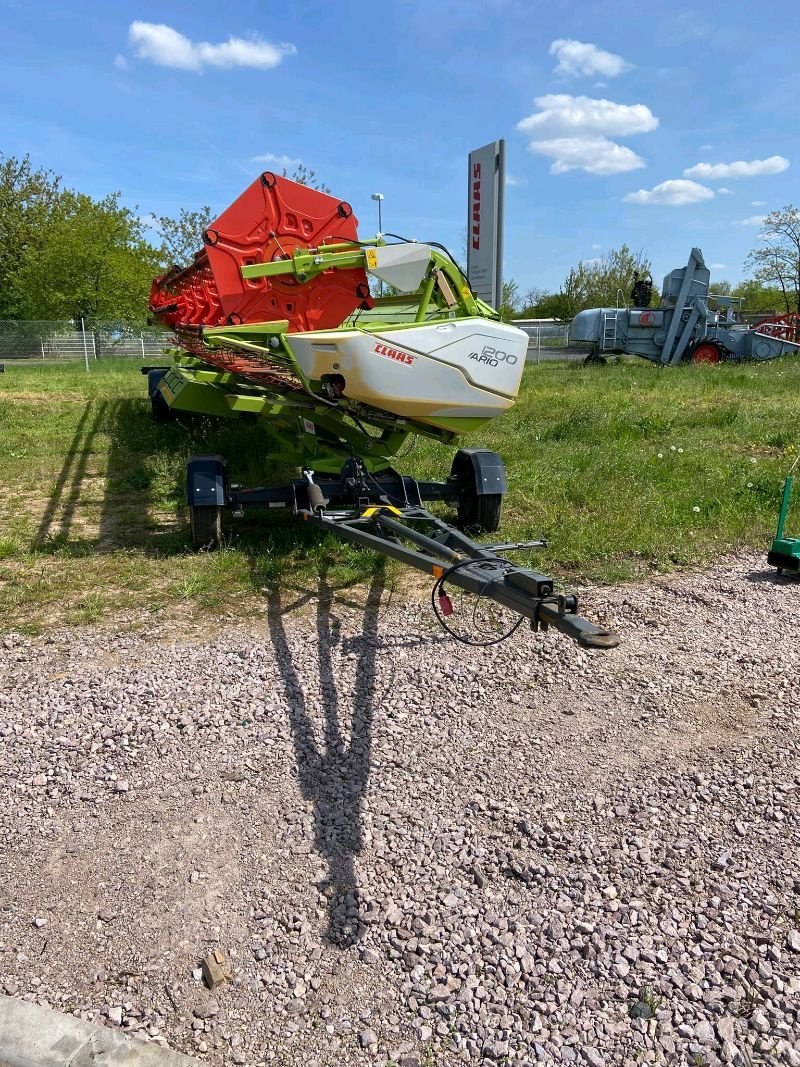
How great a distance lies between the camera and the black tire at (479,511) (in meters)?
5.81

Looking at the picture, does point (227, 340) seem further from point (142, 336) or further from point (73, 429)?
point (142, 336)

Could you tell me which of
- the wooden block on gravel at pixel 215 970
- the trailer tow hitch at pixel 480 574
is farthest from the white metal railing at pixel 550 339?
the wooden block on gravel at pixel 215 970

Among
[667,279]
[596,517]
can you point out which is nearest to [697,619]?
[596,517]

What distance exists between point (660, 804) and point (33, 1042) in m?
2.13

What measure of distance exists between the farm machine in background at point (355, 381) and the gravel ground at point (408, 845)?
2.21ft

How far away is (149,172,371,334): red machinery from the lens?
6.27 metres

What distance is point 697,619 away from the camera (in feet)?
14.7

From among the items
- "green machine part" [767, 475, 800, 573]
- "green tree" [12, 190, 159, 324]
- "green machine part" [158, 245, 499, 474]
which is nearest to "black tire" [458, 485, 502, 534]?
"green machine part" [158, 245, 499, 474]

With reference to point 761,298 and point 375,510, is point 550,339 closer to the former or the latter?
point 761,298

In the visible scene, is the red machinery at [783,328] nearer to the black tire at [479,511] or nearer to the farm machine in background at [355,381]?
the farm machine in background at [355,381]

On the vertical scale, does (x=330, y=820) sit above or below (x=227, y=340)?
below

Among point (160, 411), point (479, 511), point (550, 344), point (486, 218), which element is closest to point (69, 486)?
point (160, 411)

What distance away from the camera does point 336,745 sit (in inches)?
Answer: 125

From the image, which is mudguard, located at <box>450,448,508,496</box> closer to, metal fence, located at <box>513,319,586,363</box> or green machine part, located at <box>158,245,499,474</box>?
green machine part, located at <box>158,245,499,474</box>
